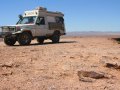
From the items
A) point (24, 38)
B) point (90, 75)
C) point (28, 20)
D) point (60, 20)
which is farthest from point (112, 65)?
point (60, 20)

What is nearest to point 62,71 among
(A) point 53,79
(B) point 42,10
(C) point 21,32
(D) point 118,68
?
(A) point 53,79

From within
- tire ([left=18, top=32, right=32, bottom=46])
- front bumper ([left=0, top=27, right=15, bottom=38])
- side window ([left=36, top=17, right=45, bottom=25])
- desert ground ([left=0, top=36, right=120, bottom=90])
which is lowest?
desert ground ([left=0, top=36, right=120, bottom=90])

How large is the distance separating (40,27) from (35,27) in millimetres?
542

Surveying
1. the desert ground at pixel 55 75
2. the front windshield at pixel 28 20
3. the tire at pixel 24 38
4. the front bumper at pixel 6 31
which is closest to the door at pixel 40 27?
the front windshield at pixel 28 20

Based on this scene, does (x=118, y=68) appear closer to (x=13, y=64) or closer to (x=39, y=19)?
(x=13, y=64)

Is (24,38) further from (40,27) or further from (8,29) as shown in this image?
(40,27)

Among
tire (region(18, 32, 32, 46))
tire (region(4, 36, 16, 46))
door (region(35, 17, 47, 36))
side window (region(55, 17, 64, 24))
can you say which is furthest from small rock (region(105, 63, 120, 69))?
side window (region(55, 17, 64, 24))

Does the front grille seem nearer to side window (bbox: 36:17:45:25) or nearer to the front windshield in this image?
the front windshield

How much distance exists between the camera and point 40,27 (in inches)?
876

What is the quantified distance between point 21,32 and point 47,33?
282 centimetres

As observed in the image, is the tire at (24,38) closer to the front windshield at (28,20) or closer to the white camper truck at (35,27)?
the white camper truck at (35,27)

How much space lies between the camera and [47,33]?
2320cm

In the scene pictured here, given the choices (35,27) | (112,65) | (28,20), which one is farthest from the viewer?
(28,20)

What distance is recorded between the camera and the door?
72.4ft
